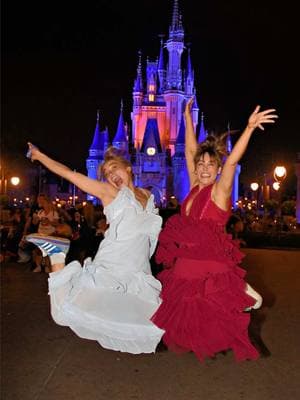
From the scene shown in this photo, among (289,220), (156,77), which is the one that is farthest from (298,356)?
(156,77)

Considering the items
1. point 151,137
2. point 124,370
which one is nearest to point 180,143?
point 151,137

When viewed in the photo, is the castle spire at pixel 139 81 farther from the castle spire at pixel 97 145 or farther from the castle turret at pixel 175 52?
the castle spire at pixel 97 145

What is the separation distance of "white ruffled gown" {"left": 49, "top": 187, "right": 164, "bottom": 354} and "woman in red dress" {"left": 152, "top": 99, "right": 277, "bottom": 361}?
147 mm

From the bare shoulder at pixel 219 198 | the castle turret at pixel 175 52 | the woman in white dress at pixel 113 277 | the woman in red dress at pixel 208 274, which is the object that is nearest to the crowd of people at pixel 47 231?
the woman in white dress at pixel 113 277

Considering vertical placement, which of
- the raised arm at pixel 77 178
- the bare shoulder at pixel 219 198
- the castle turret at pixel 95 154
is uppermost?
the castle turret at pixel 95 154

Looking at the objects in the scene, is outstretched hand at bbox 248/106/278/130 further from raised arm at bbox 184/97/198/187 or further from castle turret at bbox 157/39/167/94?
castle turret at bbox 157/39/167/94

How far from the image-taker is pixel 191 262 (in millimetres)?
4227

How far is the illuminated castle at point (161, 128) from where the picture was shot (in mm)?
80625

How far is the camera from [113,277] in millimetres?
4332

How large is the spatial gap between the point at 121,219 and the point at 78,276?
0.62m

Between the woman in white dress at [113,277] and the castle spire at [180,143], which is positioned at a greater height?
the castle spire at [180,143]

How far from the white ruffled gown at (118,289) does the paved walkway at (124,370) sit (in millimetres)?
404

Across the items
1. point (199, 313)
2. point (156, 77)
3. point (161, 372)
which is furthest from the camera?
point (156, 77)

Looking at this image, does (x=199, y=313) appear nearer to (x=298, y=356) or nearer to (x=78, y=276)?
(x=78, y=276)
